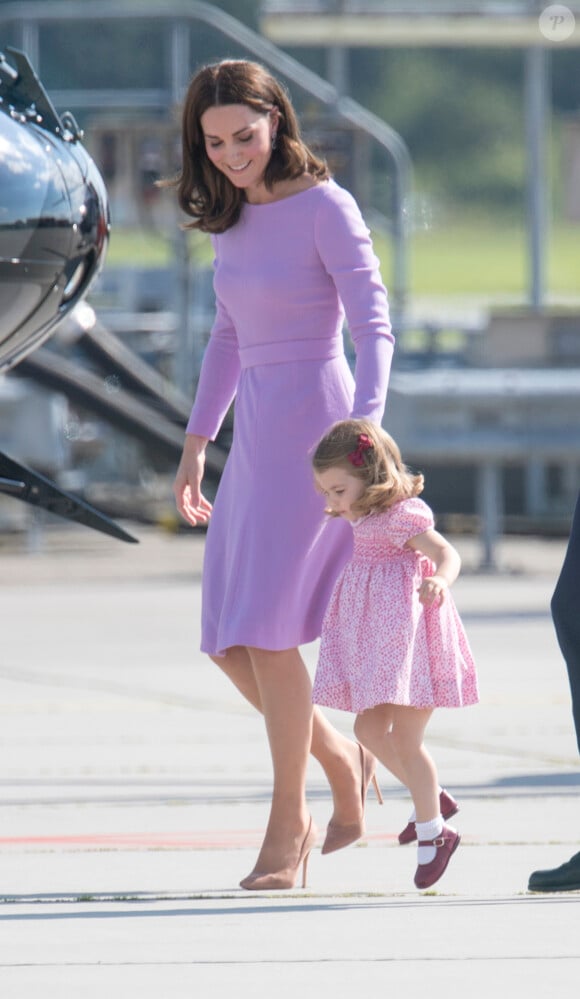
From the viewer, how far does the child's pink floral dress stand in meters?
4.26

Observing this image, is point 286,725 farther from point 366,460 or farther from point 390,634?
point 366,460

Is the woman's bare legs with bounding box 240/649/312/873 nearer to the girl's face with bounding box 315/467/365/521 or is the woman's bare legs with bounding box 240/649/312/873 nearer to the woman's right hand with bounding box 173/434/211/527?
the girl's face with bounding box 315/467/365/521

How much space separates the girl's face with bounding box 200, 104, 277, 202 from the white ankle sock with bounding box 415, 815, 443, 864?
138 centimetres

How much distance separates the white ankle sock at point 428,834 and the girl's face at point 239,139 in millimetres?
1383

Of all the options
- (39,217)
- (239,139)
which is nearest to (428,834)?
(239,139)

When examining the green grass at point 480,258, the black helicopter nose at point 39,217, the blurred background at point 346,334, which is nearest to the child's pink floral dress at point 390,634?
the black helicopter nose at point 39,217

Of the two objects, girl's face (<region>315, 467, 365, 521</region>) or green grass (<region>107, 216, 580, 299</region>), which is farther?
green grass (<region>107, 216, 580, 299</region>)

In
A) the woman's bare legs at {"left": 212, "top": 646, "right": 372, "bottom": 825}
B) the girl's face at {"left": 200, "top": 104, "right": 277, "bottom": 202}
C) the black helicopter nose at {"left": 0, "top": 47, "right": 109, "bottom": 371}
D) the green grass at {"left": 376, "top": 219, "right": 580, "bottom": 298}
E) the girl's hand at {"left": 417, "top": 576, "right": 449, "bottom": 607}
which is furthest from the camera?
the green grass at {"left": 376, "top": 219, "right": 580, "bottom": 298}

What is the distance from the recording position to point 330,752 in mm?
4637

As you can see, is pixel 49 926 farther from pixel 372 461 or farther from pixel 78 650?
pixel 78 650

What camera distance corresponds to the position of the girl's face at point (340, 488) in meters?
4.27

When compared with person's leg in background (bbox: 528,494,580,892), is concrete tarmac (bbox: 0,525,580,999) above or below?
below

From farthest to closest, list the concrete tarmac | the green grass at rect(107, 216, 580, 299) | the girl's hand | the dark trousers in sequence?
the green grass at rect(107, 216, 580, 299) → the dark trousers → the girl's hand → the concrete tarmac

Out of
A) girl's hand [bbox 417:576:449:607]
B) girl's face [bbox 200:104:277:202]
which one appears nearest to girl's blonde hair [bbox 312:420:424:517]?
girl's hand [bbox 417:576:449:607]
